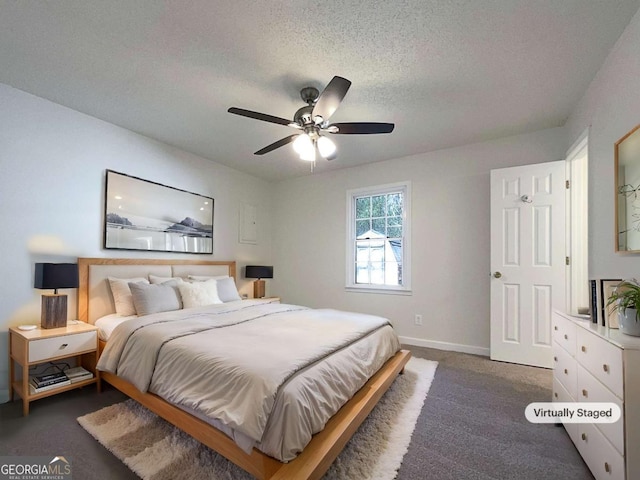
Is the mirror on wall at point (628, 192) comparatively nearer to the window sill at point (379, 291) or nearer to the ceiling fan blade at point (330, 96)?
the ceiling fan blade at point (330, 96)

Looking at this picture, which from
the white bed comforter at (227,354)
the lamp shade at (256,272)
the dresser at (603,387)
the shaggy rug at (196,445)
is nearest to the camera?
the dresser at (603,387)

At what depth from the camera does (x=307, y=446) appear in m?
1.42

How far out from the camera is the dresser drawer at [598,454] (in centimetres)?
125

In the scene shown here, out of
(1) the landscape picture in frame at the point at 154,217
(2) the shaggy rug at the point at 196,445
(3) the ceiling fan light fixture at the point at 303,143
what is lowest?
(2) the shaggy rug at the point at 196,445

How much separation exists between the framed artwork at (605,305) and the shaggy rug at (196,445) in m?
1.32

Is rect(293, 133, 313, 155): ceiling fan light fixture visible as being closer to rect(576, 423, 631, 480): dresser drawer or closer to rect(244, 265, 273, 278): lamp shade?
rect(576, 423, 631, 480): dresser drawer

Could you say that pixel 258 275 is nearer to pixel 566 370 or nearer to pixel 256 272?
pixel 256 272

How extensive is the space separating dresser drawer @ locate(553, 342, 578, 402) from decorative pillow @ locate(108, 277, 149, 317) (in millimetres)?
3541

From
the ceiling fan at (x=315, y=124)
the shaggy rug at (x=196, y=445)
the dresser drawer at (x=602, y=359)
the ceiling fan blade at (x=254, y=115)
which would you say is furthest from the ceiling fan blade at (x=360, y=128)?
the shaggy rug at (x=196, y=445)

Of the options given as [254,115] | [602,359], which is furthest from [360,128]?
[602,359]

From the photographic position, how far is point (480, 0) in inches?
63.1

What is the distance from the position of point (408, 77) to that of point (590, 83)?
57.6 inches

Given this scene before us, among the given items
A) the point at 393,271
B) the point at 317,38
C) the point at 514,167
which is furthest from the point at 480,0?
the point at 393,271

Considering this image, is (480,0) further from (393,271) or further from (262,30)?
(393,271)
